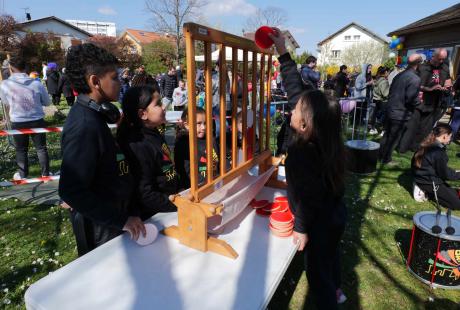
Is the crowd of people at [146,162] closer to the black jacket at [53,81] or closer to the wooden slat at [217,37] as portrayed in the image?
the wooden slat at [217,37]

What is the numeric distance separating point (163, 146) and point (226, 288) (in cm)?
Answer: 116

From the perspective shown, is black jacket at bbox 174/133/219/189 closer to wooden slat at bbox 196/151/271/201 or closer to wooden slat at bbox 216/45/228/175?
wooden slat at bbox 196/151/271/201

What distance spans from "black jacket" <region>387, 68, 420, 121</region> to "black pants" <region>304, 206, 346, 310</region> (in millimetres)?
4791

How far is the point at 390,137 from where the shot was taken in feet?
20.0

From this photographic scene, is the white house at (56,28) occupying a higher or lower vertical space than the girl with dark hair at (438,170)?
higher

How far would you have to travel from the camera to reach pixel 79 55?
1656mm

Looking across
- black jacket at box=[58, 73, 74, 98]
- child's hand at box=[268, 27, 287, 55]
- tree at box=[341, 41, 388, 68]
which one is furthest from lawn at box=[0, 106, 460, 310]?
tree at box=[341, 41, 388, 68]

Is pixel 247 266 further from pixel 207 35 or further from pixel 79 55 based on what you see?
pixel 79 55

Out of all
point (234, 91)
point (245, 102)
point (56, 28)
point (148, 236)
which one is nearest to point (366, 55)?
point (245, 102)

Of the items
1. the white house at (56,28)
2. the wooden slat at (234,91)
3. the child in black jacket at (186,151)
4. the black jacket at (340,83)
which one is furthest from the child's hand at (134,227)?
the white house at (56,28)

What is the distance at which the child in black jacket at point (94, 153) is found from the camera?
1551 mm

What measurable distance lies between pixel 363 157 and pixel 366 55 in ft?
119

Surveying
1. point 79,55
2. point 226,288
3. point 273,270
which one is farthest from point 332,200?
point 79,55

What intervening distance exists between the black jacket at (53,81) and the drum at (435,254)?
1474 cm
